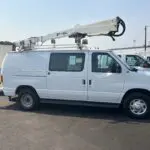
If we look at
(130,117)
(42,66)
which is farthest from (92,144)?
(42,66)

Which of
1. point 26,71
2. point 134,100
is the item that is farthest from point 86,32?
point 134,100

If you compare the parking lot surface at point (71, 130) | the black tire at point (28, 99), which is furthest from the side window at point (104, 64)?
the black tire at point (28, 99)

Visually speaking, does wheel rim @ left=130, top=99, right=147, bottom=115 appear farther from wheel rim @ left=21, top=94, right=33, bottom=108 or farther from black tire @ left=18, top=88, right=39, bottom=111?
wheel rim @ left=21, top=94, right=33, bottom=108

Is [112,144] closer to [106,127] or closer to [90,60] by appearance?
[106,127]

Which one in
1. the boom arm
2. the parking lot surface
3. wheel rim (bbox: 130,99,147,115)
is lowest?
the parking lot surface

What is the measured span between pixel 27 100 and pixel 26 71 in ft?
3.12

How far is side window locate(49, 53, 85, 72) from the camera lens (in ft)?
29.4

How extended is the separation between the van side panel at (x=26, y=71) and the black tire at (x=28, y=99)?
0.20m

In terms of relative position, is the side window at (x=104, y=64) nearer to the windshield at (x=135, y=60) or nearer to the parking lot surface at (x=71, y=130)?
the parking lot surface at (x=71, y=130)

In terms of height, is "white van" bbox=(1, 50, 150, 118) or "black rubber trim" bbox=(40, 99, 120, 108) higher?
"white van" bbox=(1, 50, 150, 118)

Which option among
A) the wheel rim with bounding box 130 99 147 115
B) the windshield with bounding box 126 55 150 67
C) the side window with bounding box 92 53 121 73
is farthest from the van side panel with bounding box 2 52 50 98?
the windshield with bounding box 126 55 150 67

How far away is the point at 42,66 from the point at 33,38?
1791mm

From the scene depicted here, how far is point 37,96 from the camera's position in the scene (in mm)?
9578

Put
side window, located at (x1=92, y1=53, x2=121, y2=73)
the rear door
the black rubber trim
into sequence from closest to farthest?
side window, located at (x1=92, y1=53, x2=121, y2=73)
the black rubber trim
the rear door
